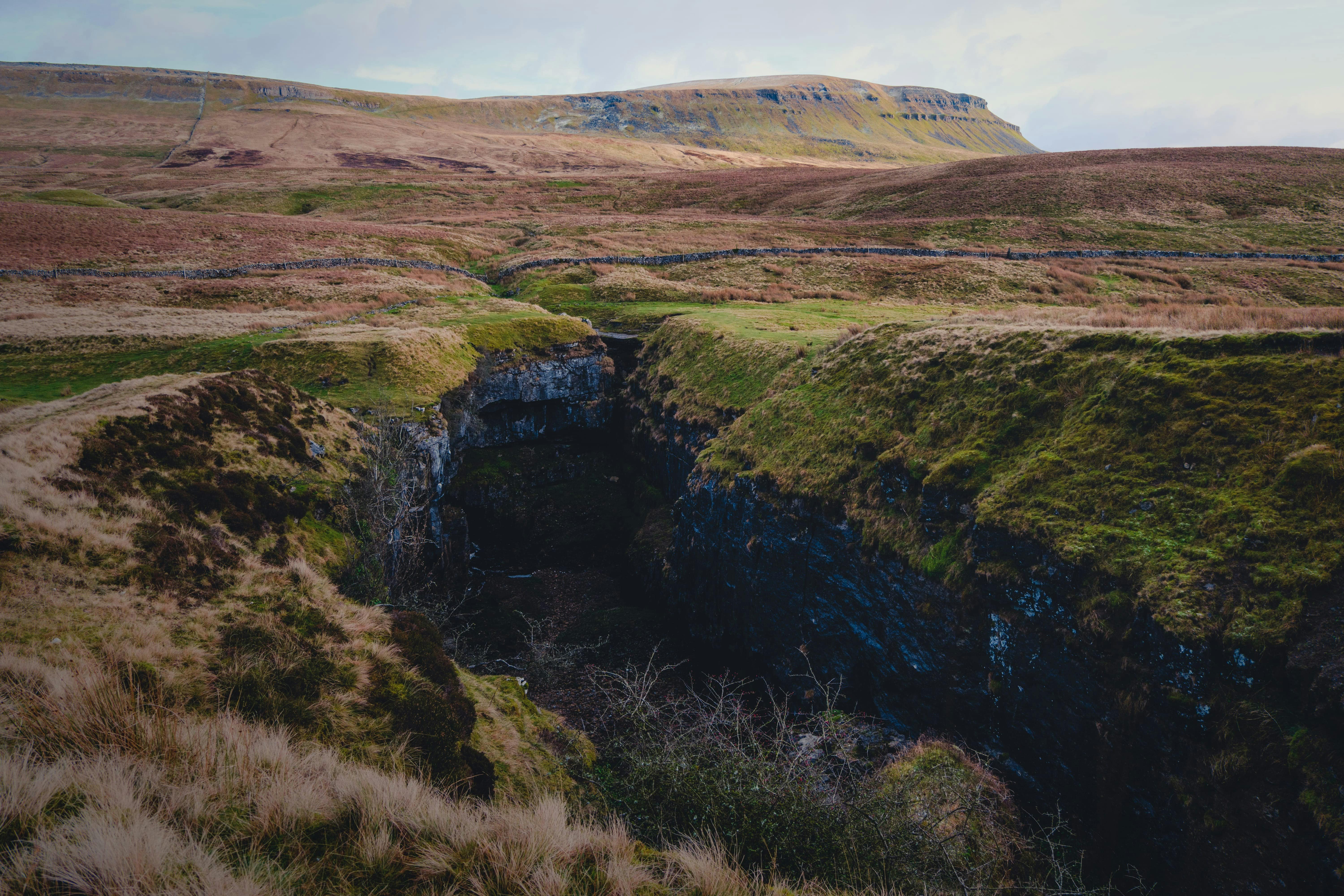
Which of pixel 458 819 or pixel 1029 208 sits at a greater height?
pixel 1029 208

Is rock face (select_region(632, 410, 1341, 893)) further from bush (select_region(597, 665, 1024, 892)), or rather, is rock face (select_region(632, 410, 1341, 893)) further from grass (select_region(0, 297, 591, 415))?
grass (select_region(0, 297, 591, 415))

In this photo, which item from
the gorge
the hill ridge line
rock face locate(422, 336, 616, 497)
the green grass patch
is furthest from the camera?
the green grass patch

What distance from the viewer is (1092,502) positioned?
44.0 ft

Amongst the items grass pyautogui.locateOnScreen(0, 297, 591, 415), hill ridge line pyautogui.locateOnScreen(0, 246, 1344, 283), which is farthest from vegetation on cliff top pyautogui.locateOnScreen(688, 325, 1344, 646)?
hill ridge line pyautogui.locateOnScreen(0, 246, 1344, 283)

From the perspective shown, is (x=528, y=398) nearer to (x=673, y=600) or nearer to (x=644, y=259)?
(x=673, y=600)

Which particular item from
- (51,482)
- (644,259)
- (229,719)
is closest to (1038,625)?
(229,719)

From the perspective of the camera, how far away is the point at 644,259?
6244 centimetres

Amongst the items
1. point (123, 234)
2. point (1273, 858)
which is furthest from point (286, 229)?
point (1273, 858)

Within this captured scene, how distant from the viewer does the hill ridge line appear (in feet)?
162

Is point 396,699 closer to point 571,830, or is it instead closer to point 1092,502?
point 571,830

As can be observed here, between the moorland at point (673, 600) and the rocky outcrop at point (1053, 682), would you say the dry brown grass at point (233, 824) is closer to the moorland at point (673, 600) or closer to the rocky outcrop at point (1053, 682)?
the moorland at point (673, 600)

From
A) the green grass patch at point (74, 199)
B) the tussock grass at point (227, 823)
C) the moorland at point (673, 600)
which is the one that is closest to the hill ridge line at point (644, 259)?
the moorland at point (673, 600)

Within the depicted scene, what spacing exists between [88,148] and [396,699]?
19332cm

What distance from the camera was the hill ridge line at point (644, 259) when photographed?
1943 inches
